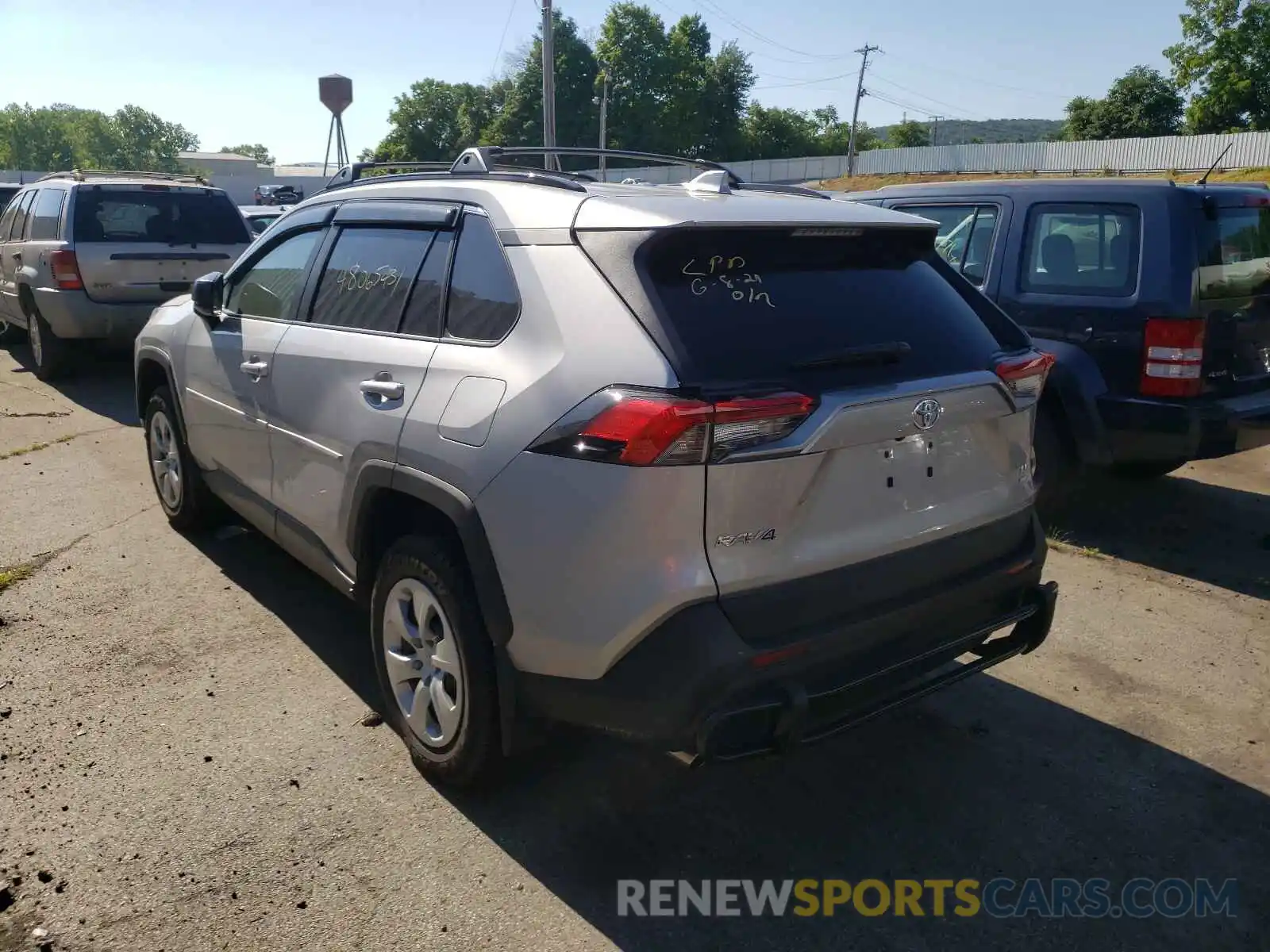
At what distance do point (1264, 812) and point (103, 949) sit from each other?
3359mm

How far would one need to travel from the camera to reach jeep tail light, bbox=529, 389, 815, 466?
2.39 m

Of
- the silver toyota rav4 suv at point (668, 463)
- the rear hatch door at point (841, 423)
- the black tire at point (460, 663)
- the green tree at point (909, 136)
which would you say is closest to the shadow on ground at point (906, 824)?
the black tire at point (460, 663)

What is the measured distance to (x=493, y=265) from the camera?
119 inches

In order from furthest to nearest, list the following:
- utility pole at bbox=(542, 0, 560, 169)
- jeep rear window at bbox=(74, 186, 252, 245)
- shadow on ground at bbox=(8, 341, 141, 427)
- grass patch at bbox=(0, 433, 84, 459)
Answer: utility pole at bbox=(542, 0, 560, 169) < jeep rear window at bbox=(74, 186, 252, 245) < shadow on ground at bbox=(8, 341, 141, 427) < grass patch at bbox=(0, 433, 84, 459)

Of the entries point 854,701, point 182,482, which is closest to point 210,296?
point 182,482

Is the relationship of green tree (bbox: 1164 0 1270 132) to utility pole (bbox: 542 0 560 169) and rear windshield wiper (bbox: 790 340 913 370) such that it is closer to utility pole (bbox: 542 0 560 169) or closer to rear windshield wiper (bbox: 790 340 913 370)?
utility pole (bbox: 542 0 560 169)

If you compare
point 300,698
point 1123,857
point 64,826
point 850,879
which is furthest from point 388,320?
point 1123,857

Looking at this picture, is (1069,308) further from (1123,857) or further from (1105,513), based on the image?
(1123,857)

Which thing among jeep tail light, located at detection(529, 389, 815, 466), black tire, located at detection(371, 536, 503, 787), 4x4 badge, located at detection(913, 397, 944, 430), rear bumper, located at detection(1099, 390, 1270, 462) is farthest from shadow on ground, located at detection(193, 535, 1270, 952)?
rear bumper, located at detection(1099, 390, 1270, 462)

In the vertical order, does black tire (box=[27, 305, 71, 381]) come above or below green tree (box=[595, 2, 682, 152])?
below

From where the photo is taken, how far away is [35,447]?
745cm

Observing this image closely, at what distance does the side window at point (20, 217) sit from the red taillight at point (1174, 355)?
1030 cm

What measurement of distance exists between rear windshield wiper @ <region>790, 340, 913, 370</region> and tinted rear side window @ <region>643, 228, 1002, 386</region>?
14mm

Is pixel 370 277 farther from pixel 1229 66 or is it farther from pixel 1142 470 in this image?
pixel 1229 66
